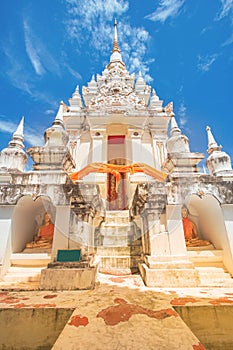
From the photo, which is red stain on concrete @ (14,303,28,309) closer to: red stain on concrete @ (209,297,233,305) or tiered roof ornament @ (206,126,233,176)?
red stain on concrete @ (209,297,233,305)

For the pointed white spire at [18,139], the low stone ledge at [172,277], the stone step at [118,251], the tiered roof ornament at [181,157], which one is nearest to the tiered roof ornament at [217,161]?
the tiered roof ornament at [181,157]

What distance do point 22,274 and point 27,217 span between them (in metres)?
1.73

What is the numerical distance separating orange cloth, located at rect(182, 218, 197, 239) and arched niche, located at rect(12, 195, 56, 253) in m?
4.11

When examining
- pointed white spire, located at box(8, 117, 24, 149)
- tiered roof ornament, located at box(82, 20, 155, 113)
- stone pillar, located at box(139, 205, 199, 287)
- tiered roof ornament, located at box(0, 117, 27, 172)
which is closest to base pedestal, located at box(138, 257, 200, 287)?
stone pillar, located at box(139, 205, 199, 287)

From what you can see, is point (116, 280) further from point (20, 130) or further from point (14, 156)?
point (20, 130)

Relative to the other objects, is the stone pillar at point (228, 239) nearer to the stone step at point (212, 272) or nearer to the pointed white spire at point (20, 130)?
the stone step at point (212, 272)

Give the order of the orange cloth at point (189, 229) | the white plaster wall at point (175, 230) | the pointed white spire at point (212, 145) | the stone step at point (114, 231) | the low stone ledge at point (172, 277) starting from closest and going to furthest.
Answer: the low stone ledge at point (172, 277) < the white plaster wall at point (175, 230) < the orange cloth at point (189, 229) < the stone step at point (114, 231) < the pointed white spire at point (212, 145)

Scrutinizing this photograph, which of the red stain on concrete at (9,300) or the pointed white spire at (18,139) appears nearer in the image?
the red stain on concrete at (9,300)

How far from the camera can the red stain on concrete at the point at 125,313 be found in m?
2.19

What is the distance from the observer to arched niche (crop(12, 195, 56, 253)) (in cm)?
507

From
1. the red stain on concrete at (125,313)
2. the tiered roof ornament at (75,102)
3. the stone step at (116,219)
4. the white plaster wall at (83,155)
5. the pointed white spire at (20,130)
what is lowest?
the red stain on concrete at (125,313)

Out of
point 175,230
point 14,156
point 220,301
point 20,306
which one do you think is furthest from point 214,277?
point 14,156

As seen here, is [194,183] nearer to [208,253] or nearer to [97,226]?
[208,253]

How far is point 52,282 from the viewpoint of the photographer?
3.57 m
